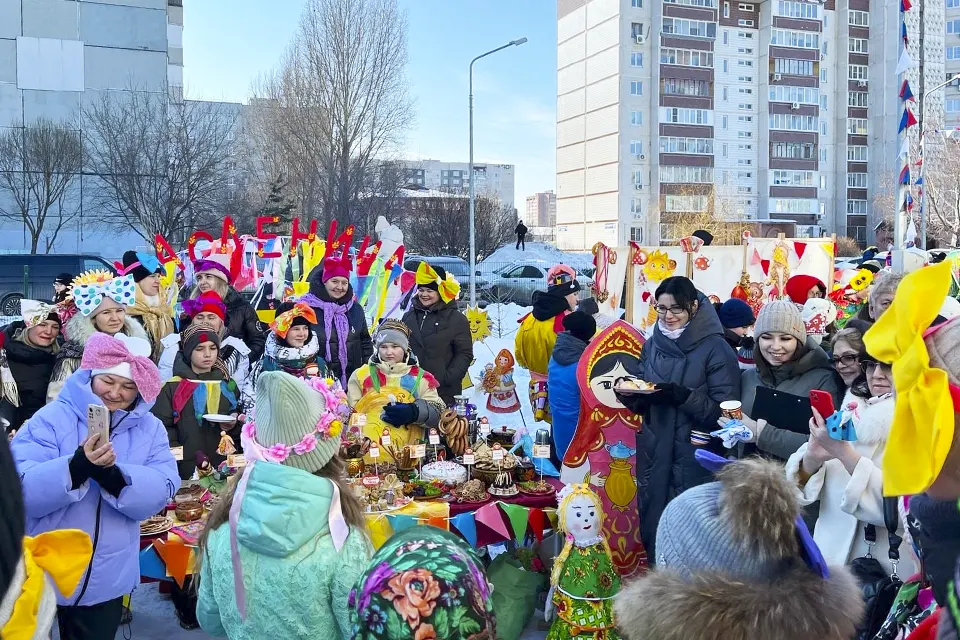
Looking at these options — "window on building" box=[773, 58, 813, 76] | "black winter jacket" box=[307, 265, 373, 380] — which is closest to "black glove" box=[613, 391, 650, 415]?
"black winter jacket" box=[307, 265, 373, 380]

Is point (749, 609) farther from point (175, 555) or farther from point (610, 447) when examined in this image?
point (175, 555)

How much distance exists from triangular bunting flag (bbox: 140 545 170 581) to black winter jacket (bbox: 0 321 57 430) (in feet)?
6.23

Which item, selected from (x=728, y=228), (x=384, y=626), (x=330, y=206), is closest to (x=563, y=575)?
(x=384, y=626)

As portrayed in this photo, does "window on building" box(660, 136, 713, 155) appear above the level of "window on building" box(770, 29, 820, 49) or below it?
below

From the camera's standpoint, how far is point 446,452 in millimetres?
4664

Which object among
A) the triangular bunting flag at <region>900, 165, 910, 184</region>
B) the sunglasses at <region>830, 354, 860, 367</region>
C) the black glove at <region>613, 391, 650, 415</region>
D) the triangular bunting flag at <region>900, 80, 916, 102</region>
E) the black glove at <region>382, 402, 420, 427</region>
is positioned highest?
the triangular bunting flag at <region>900, 80, 916, 102</region>

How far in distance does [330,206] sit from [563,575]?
2243 cm

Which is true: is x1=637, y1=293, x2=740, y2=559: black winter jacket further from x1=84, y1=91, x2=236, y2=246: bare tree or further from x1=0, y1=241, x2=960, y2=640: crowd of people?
x1=84, y1=91, x2=236, y2=246: bare tree

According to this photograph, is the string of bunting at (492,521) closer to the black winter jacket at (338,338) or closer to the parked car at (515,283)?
the black winter jacket at (338,338)

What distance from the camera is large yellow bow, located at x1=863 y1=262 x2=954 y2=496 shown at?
1.24m

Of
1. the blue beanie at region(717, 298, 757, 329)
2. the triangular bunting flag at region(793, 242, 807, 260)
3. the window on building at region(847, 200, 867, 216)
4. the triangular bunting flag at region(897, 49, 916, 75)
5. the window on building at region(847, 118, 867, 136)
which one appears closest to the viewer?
the blue beanie at region(717, 298, 757, 329)

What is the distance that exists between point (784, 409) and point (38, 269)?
1909cm

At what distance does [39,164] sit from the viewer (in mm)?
23016

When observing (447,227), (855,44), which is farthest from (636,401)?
(855,44)
